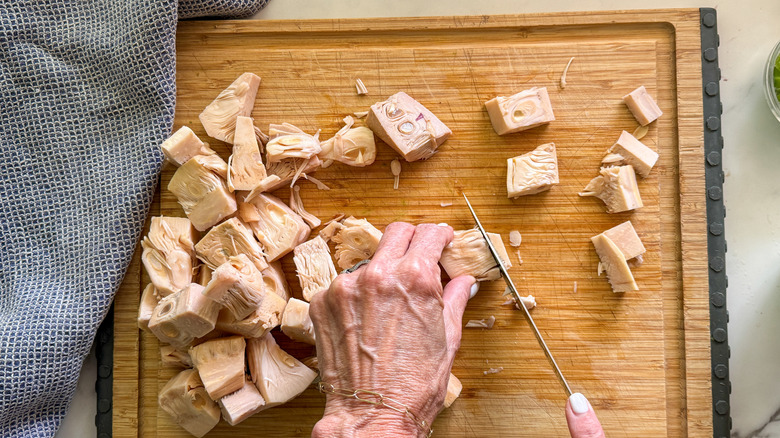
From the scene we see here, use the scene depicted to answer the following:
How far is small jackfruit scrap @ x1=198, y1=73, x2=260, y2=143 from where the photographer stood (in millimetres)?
2564

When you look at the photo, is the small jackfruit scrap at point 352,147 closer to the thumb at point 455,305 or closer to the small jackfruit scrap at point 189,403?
the thumb at point 455,305

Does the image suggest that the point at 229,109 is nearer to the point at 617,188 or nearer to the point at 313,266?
the point at 313,266

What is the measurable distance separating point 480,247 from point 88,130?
1.81m

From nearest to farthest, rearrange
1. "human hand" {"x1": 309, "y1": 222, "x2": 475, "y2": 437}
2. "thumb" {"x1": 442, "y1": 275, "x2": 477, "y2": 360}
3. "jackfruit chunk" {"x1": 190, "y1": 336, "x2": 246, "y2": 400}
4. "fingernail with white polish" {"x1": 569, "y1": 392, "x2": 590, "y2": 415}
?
→ "human hand" {"x1": 309, "y1": 222, "x2": 475, "y2": 437}
"fingernail with white polish" {"x1": 569, "y1": 392, "x2": 590, "y2": 415}
"thumb" {"x1": 442, "y1": 275, "x2": 477, "y2": 360}
"jackfruit chunk" {"x1": 190, "y1": 336, "x2": 246, "y2": 400}

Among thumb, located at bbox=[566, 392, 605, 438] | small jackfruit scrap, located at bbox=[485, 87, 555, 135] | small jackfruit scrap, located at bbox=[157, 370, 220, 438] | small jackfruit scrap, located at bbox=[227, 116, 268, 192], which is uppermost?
small jackfruit scrap, located at bbox=[485, 87, 555, 135]

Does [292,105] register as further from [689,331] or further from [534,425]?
[689,331]

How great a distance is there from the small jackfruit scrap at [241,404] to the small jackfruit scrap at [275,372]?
3 centimetres

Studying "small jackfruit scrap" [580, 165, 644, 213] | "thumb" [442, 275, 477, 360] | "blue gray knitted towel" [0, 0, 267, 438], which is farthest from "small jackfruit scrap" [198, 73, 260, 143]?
"small jackfruit scrap" [580, 165, 644, 213]

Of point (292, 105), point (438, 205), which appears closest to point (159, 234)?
point (292, 105)

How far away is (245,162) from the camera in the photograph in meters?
2.52

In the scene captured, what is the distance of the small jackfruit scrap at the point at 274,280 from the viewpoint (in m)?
2.53

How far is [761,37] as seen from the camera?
107 inches

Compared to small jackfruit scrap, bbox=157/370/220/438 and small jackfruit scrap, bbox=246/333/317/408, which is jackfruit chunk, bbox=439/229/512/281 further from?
small jackfruit scrap, bbox=157/370/220/438

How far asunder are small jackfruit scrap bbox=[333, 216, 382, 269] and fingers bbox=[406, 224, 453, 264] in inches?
8.0
